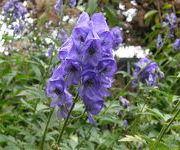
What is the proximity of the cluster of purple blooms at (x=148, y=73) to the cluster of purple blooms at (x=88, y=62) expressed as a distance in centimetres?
154

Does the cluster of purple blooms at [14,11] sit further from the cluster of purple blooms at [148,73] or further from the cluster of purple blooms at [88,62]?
the cluster of purple blooms at [88,62]

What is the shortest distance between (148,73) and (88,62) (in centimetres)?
184

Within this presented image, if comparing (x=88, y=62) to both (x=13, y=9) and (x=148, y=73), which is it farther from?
(x=13, y=9)

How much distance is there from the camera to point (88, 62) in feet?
5.22

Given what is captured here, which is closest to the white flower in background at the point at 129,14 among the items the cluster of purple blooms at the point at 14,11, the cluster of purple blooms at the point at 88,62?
the cluster of purple blooms at the point at 14,11

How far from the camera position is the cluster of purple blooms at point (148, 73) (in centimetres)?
317

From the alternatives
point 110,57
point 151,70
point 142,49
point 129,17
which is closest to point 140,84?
point 151,70

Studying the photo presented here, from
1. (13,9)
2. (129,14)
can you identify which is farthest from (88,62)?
(129,14)

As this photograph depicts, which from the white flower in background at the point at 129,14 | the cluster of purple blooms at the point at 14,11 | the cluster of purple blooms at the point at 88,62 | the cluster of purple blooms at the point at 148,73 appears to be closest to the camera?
the cluster of purple blooms at the point at 88,62

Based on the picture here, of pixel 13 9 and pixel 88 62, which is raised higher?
pixel 88 62

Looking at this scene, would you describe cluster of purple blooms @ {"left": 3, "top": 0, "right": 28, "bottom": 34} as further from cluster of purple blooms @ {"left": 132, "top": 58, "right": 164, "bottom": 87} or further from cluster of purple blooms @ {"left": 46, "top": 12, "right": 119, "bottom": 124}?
cluster of purple blooms @ {"left": 46, "top": 12, "right": 119, "bottom": 124}

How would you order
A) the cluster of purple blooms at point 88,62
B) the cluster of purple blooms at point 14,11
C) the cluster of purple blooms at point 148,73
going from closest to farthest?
the cluster of purple blooms at point 88,62
the cluster of purple blooms at point 148,73
the cluster of purple blooms at point 14,11

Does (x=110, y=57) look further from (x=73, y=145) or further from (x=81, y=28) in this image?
(x=73, y=145)

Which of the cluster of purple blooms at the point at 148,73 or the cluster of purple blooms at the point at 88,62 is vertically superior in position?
the cluster of purple blooms at the point at 88,62
